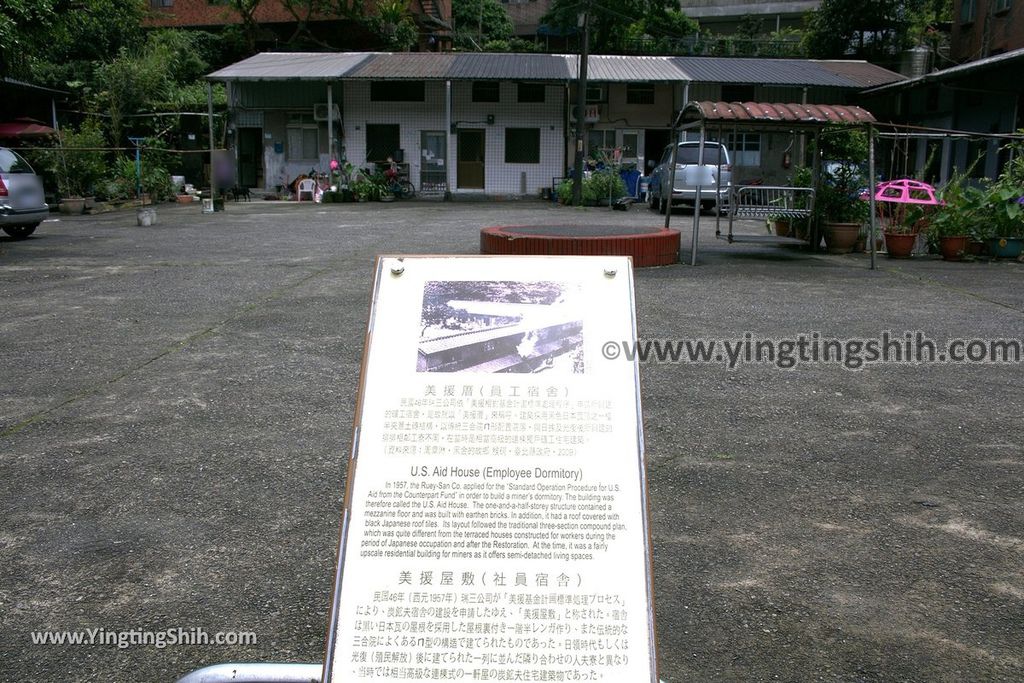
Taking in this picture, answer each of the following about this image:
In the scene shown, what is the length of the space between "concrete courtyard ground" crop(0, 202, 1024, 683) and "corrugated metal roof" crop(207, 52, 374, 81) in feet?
72.5

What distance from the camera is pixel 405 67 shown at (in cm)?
2992

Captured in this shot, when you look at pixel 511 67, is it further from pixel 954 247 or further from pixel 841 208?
pixel 954 247

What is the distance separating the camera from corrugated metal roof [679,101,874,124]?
10.4 metres

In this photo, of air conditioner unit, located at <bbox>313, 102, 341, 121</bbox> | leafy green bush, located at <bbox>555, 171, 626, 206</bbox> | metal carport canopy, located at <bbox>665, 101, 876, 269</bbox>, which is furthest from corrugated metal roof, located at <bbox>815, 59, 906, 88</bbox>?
metal carport canopy, located at <bbox>665, 101, 876, 269</bbox>

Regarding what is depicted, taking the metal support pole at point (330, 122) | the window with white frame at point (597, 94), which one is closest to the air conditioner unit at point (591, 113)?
the window with white frame at point (597, 94)

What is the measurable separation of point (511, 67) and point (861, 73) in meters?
11.8

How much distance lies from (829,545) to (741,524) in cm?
33

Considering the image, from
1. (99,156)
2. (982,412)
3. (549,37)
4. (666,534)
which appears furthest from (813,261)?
(549,37)

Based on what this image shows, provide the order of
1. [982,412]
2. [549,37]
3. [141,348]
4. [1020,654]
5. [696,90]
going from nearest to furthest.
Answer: [1020,654] → [982,412] → [141,348] → [696,90] → [549,37]

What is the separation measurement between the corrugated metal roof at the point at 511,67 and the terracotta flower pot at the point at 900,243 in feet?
57.7

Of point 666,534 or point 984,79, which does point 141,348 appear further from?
point 984,79

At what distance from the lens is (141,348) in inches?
260

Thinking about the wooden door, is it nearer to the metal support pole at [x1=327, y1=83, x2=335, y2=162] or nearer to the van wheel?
the metal support pole at [x1=327, y1=83, x2=335, y2=162]

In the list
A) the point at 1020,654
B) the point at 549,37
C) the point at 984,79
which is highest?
the point at 549,37
